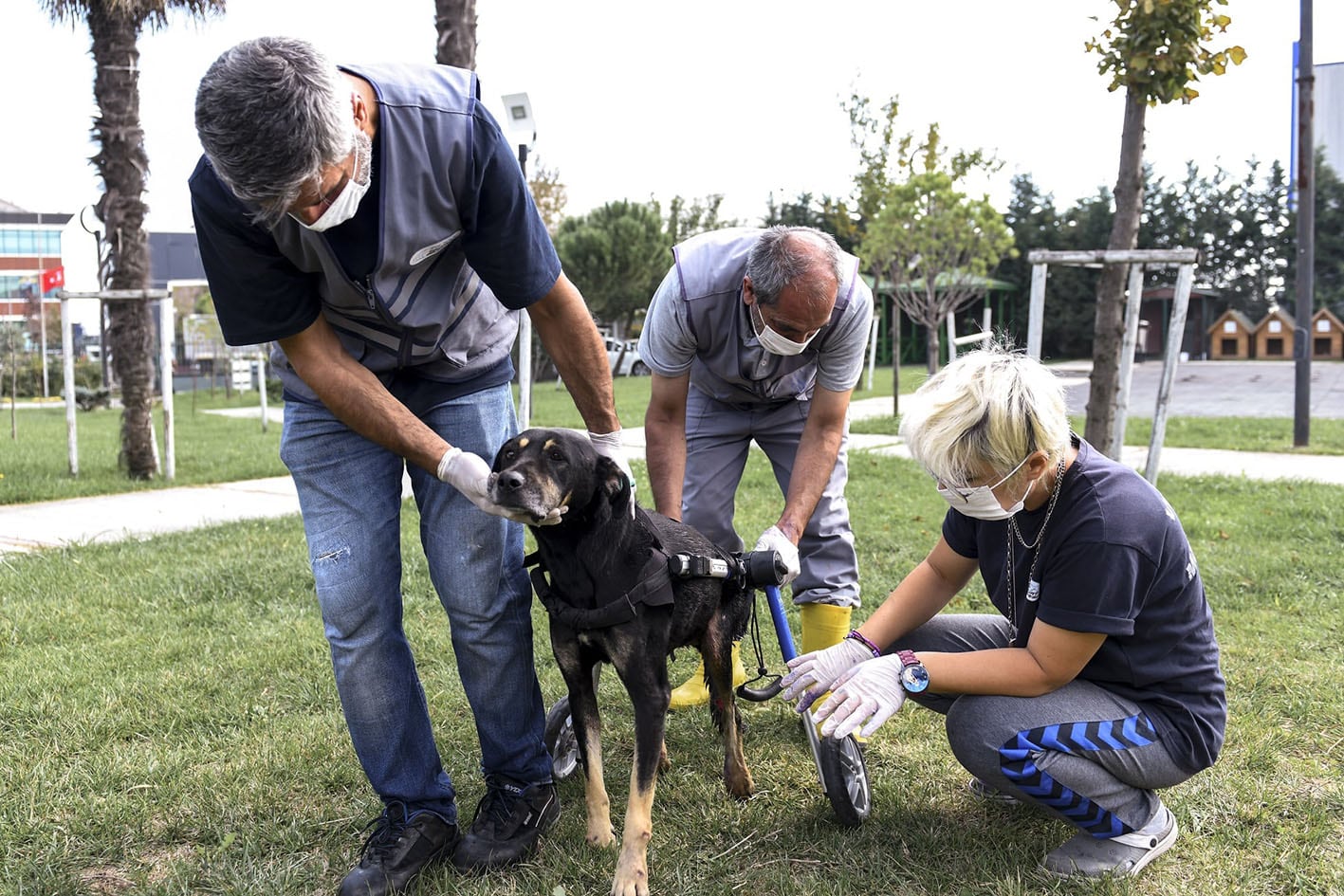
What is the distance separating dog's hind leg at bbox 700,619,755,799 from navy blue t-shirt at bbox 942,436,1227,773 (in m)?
0.91

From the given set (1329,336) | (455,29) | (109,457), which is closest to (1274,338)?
(1329,336)

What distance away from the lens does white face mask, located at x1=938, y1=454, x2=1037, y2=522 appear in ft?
8.56

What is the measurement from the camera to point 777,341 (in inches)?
134

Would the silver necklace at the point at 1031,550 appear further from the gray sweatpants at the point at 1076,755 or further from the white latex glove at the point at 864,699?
the white latex glove at the point at 864,699

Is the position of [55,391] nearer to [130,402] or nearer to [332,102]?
[130,402]

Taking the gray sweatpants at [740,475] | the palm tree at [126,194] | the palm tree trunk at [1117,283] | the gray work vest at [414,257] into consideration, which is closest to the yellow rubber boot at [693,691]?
the gray sweatpants at [740,475]

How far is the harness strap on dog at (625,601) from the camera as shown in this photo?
8.76 feet

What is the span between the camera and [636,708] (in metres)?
2.76

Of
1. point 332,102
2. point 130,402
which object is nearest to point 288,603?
point 332,102

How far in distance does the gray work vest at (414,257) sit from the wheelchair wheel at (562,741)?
48.7 inches

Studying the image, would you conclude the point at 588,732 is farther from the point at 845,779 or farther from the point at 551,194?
the point at 551,194

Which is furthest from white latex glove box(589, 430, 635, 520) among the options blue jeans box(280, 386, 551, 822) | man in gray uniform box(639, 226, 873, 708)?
man in gray uniform box(639, 226, 873, 708)

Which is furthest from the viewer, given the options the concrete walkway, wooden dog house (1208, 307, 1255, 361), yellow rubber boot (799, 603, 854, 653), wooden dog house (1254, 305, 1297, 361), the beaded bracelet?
wooden dog house (1208, 307, 1255, 361)

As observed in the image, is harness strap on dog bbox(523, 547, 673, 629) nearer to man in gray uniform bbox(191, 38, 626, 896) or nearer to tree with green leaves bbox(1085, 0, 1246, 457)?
man in gray uniform bbox(191, 38, 626, 896)
